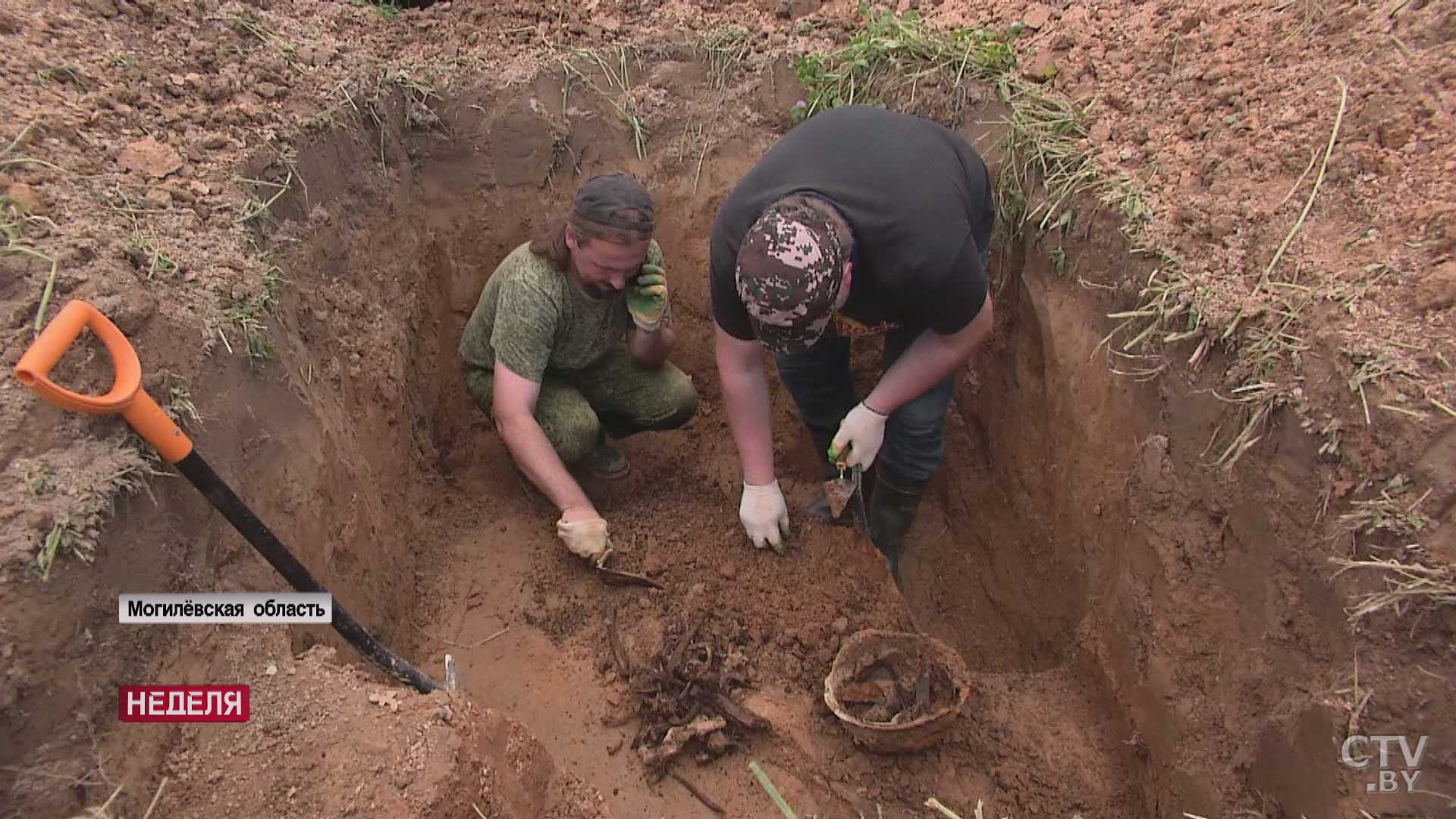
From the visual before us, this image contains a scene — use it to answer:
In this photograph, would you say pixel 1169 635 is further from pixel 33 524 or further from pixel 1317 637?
pixel 33 524

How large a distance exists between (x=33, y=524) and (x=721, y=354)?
161cm

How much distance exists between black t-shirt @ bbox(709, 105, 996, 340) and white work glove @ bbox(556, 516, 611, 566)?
81 centimetres

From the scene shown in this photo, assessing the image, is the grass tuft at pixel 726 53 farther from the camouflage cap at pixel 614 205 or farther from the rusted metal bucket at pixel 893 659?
the rusted metal bucket at pixel 893 659

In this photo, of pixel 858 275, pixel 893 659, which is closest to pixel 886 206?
pixel 858 275

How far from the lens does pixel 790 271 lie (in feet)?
6.09

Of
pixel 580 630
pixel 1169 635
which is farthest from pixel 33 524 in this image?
pixel 1169 635

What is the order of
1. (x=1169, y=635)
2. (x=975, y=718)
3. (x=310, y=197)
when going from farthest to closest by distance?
(x=310, y=197) < (x=975, y=718) < (x=1169, y=635)

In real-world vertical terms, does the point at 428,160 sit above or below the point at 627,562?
above

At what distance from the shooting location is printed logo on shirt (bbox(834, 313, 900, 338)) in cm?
247

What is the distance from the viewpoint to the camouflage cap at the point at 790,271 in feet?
6.11

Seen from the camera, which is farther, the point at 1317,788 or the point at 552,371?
the point at 552,371

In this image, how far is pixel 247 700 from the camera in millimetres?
1668

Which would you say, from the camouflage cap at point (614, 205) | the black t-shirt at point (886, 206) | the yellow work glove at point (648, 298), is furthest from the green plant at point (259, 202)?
the black t-shirt at point (886, 206)

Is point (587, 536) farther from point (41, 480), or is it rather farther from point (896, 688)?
point (41, 480)
